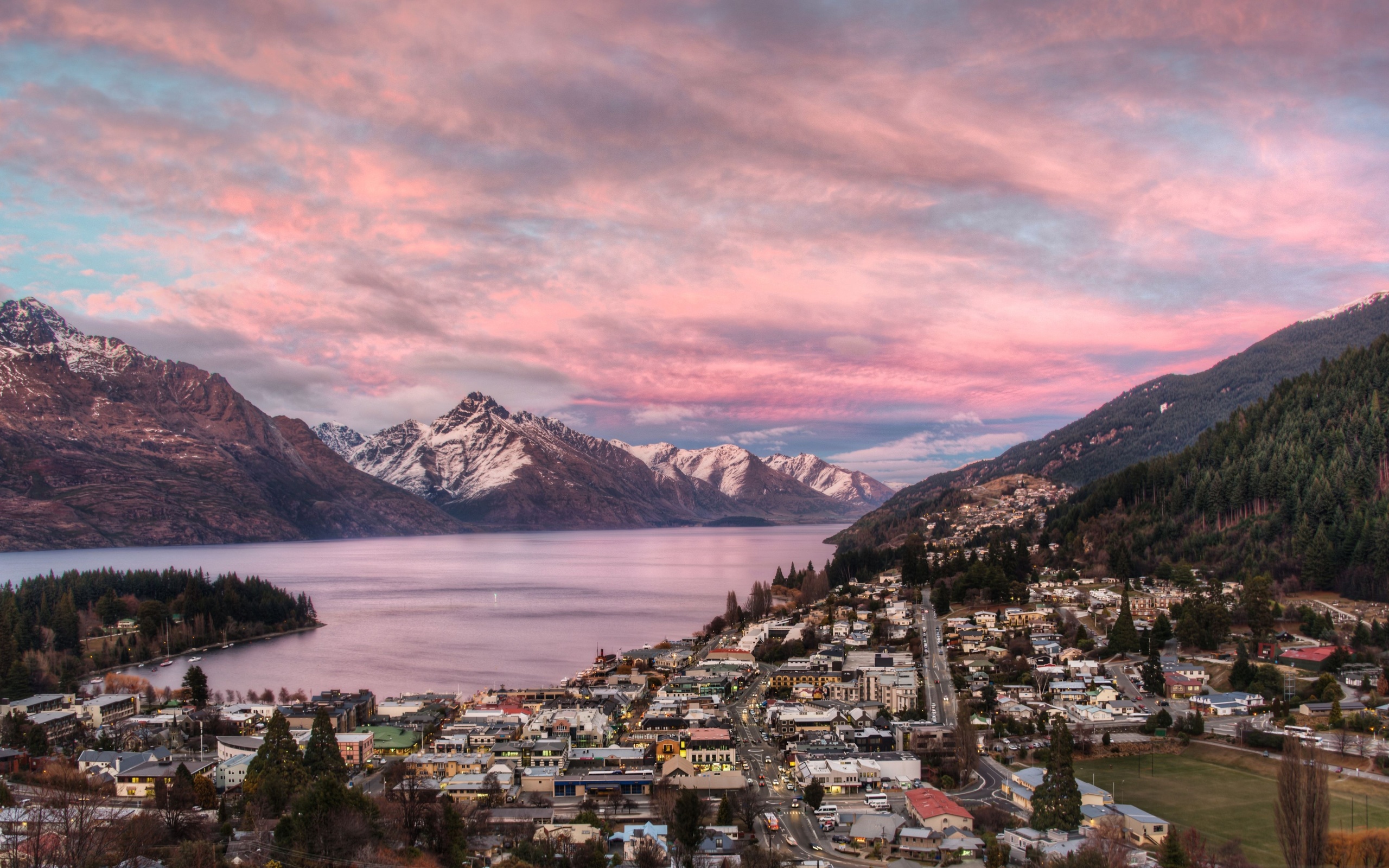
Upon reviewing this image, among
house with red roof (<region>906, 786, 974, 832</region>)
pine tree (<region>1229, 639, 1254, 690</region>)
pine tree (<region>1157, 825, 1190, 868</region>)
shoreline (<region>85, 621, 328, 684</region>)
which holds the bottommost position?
shoreline (<region>85, 621, 328, 684</region>)

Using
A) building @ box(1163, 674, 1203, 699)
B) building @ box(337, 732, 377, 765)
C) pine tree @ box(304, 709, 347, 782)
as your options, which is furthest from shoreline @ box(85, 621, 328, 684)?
building @ box(1163, 674, 1203, 699)

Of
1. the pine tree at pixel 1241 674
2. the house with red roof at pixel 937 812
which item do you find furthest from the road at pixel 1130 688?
the house with red roof at pixel 937 812

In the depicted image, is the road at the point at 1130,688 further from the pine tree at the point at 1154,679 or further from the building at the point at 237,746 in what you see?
the building at the point at 237,746

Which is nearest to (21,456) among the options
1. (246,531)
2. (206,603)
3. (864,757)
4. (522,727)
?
(246,531)

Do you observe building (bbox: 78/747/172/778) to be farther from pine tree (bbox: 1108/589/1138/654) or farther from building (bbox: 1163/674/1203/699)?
pine tree (bbox: 1108/589/1138/654)

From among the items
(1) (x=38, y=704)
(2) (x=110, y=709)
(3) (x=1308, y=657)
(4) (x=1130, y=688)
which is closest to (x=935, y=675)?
(4) (x=1130, y=688)
